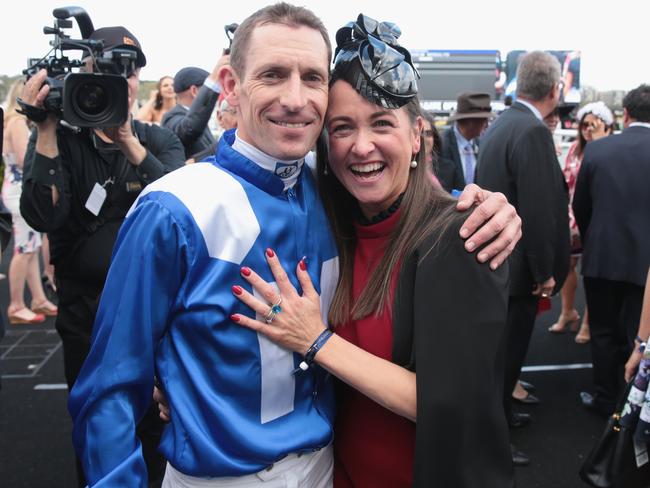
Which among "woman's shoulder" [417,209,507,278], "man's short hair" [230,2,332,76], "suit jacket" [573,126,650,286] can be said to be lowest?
"suit jacket" [573,126,650,286]

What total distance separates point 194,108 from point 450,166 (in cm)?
193

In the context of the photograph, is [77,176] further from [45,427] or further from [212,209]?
[45,427]

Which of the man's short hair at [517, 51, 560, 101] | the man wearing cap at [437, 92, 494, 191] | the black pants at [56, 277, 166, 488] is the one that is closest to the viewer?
the black pants at [56, 277, 166, 488]

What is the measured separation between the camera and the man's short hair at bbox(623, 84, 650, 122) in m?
3.54

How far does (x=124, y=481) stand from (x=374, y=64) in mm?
1084

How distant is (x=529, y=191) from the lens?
3139 millimetres

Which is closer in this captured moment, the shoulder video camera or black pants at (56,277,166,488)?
the shoulder video camera

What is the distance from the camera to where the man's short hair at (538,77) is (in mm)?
3412

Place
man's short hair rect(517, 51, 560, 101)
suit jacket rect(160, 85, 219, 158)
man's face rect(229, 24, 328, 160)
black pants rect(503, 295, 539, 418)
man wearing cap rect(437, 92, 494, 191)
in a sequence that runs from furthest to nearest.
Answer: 1. man wearing cap rect(437, 92, 494, 191)
2. suit jacket rect(160, 85, 219, 158)
3. man's short hair rect(517, 51, 560, 101)
4. black pants rect(503, 295, 539, 418)
5. man's face rect(229, 24, 328, 160)

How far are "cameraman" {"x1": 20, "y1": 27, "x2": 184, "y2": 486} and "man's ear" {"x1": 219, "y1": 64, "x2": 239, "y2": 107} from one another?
1000mm

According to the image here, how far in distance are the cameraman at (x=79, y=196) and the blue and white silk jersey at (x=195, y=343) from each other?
107 cm

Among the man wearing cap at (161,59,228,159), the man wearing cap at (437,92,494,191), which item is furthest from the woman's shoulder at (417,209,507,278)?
the man wearing cap at (437,92,494,191)

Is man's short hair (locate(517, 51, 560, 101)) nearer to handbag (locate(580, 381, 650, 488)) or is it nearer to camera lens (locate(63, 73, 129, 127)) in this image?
handbag (locate(580, 381, 650, 488))

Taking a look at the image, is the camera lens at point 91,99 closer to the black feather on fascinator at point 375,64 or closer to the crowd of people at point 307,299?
the crowd of people at point 307,299
